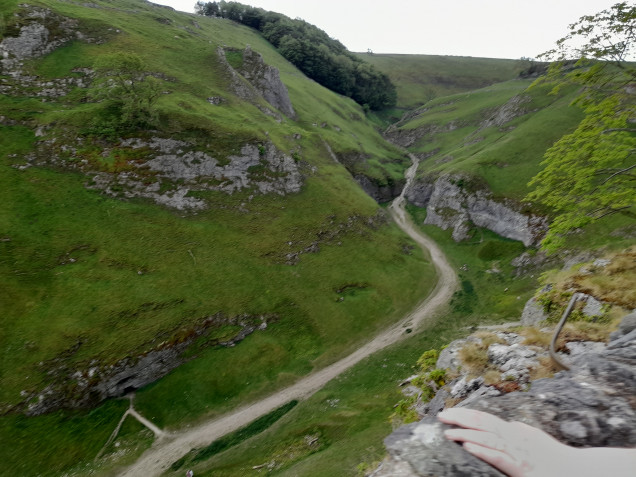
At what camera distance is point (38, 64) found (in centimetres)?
5900

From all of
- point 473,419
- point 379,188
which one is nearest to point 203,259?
point 473,419

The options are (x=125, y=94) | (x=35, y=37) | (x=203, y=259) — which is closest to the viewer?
(x=203, y=259)

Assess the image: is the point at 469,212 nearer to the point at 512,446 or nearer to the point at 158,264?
the point at 158,264

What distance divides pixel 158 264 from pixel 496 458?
46.2 metres

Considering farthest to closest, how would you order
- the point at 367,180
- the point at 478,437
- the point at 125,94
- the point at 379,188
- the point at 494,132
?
1. the point at 494,132
2. the point at 379,188
3. the point at 367,180
4. the point at 125,94
5. the point at 478,437

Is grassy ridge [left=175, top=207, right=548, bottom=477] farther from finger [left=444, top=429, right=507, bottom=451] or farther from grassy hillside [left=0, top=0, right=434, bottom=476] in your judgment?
finger [left=444, top=429, right=507, bottom=451]

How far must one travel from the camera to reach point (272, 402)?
36625 mm

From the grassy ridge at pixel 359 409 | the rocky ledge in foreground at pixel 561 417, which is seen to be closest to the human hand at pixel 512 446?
the rocky ledge in foreground at pixel 561 417

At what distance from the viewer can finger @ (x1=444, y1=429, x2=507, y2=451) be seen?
6832 mm

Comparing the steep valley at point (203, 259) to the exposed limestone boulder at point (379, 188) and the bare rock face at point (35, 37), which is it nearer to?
the bare rock face at point (35, 37)

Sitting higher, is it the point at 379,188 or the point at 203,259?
the point at 379,188

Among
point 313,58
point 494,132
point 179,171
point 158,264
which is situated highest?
point 313,58

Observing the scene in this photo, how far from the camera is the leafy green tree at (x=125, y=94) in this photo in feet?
178

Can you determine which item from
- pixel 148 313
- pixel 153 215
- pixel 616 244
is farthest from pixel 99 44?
pixel 616 244
